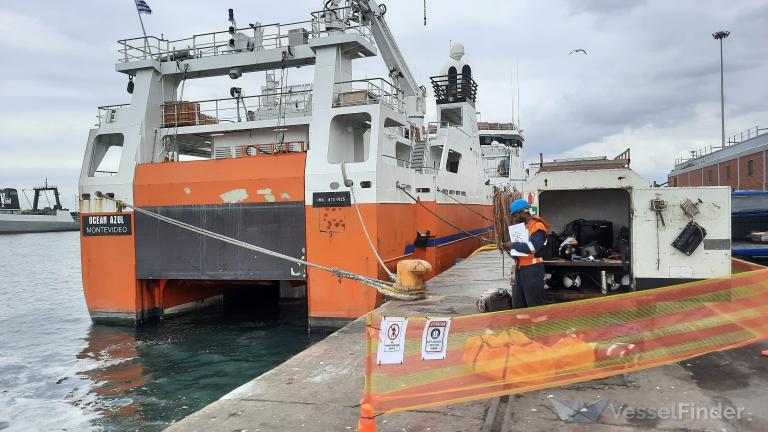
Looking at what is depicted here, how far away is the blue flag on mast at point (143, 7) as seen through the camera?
12.1 meters

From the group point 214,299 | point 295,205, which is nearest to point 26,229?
point 214,299

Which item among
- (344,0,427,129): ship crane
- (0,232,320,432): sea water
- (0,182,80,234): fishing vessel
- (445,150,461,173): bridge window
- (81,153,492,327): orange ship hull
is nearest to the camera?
(0,232,320,432): sea water

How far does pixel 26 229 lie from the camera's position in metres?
70.6

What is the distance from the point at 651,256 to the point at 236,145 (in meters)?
9.79

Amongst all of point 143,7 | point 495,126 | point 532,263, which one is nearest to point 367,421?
point 532,263

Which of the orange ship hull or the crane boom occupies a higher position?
the crane boom

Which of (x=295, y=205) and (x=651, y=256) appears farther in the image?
(x=295, y=205)

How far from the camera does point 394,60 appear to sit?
14938 mm

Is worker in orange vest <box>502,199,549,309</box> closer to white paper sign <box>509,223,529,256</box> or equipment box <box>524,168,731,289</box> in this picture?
white paper sign <box>509,223,529,256</box>

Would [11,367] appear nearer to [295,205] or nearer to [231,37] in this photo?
[295,205]

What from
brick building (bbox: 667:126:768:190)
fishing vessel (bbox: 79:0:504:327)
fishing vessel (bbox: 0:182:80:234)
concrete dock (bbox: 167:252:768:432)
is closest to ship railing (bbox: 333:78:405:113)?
fishing vessel (bbox: 79:0:504:327)

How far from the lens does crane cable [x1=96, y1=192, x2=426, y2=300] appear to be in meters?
9.21

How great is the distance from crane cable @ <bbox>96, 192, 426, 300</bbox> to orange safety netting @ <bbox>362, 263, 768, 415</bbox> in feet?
15.4

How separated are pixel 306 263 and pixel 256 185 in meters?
2.34
